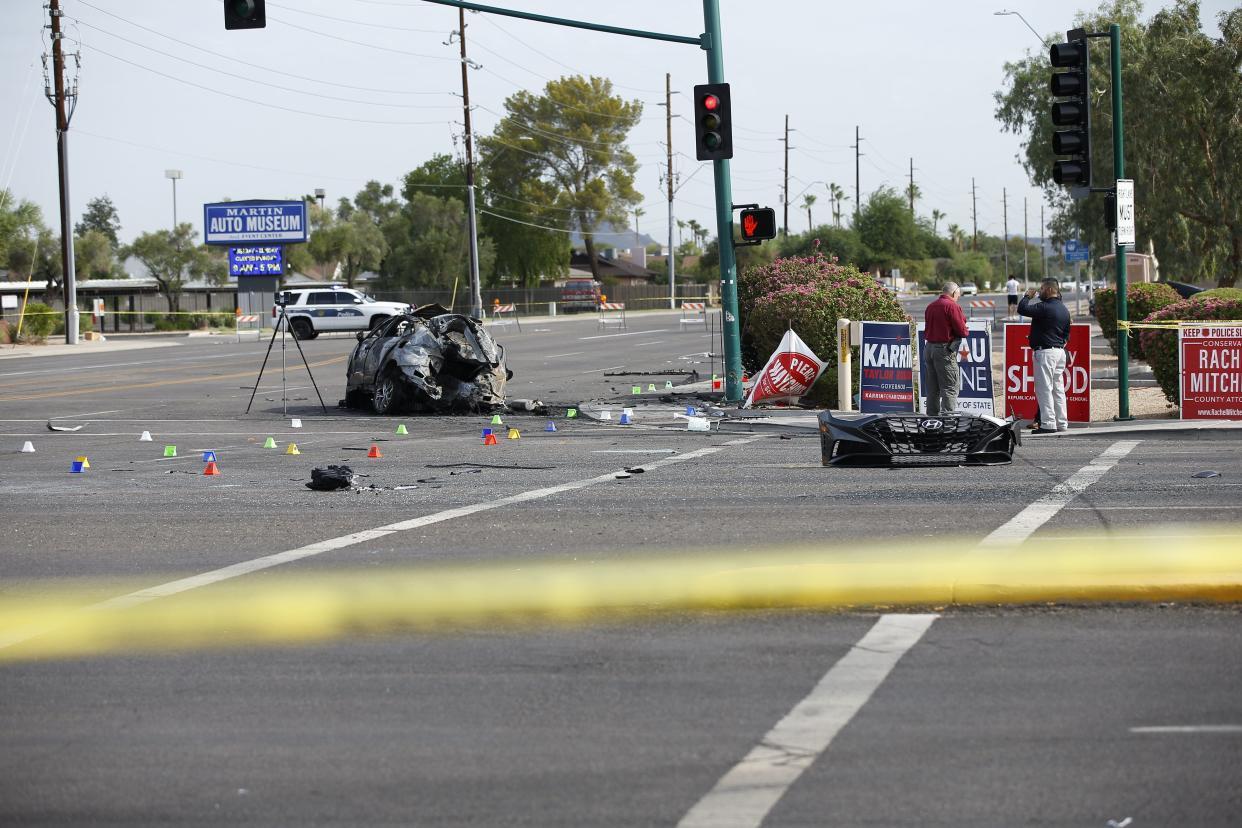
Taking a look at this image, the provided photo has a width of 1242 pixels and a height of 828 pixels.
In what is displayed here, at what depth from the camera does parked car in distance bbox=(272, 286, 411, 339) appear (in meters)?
55.5

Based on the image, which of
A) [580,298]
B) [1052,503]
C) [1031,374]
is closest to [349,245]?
[580,298]

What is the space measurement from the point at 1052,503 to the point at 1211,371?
8366 mm

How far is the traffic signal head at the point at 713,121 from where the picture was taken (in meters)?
22.4

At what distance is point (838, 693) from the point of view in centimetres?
647

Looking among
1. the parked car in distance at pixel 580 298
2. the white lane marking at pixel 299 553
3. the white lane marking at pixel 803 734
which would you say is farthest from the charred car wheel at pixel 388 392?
the parked car in distance at pixel 580 298

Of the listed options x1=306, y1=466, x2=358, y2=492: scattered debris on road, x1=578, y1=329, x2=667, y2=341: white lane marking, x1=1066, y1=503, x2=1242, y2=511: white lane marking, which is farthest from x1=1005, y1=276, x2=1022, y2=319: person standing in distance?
x1=1066, y1=503, x2=1242, y2=511: white lane marking

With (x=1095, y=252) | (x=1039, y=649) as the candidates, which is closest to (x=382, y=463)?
(x=1039, y=649)

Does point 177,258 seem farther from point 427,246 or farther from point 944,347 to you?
point 944,347

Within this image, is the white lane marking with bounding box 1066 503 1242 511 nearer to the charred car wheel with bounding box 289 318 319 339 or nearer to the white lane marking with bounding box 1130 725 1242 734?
the white lane marking with bounding box 1130 725 1242 734

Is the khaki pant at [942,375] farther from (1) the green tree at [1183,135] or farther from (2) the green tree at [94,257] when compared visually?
(2) the green tree at [94,257]

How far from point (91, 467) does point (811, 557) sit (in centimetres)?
1029

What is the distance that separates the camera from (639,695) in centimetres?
655

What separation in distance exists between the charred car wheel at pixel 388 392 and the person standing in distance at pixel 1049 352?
10.2 meters

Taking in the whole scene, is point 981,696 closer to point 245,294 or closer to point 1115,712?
point 1115,712
